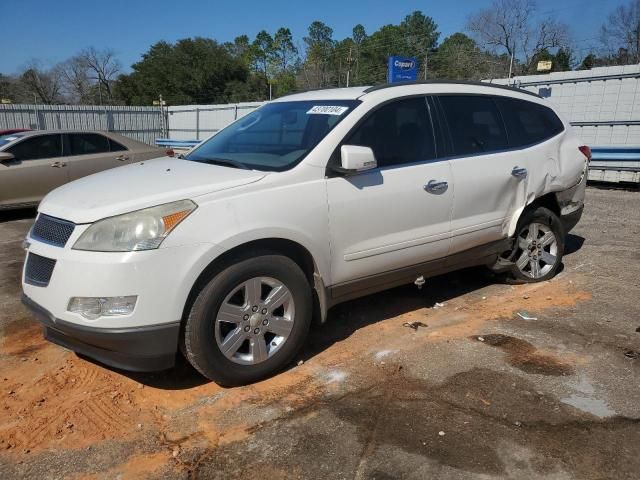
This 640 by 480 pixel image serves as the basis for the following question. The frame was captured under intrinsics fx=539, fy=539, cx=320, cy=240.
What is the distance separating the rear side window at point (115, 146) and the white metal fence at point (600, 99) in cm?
955

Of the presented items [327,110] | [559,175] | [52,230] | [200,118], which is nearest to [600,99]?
[559,175]

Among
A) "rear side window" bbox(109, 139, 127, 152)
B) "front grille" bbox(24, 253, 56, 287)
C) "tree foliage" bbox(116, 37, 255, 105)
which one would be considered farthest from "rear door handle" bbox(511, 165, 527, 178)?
"tree foliage" bbox(116, 37, 255, 105)

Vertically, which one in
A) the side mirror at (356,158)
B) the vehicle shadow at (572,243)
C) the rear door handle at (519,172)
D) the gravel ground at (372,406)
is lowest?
the gravel ground at (372,406)

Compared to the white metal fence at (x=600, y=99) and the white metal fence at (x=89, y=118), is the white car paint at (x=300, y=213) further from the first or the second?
the white metal fence at (x=89, y=118)

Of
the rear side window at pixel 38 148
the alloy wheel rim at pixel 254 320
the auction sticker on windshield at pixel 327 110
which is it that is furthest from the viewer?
the rear side window at pixel 38 148

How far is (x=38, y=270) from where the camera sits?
319cm

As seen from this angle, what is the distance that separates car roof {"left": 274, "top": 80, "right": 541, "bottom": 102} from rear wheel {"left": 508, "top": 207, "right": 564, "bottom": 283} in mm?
1203

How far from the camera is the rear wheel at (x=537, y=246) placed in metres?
5.12

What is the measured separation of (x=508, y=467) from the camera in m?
2.62

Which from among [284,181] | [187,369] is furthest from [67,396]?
[284,181]

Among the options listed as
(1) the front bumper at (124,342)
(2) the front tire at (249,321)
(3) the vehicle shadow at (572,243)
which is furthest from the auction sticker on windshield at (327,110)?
(3) the vehicle shadow at (572,243)

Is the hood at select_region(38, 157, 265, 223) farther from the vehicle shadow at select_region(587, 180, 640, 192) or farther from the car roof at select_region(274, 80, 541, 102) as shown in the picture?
the vehicle shadow at select_region(587, 180, 640, 192)

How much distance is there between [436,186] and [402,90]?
789 millimetres

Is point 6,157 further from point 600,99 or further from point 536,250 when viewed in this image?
point 600,99
